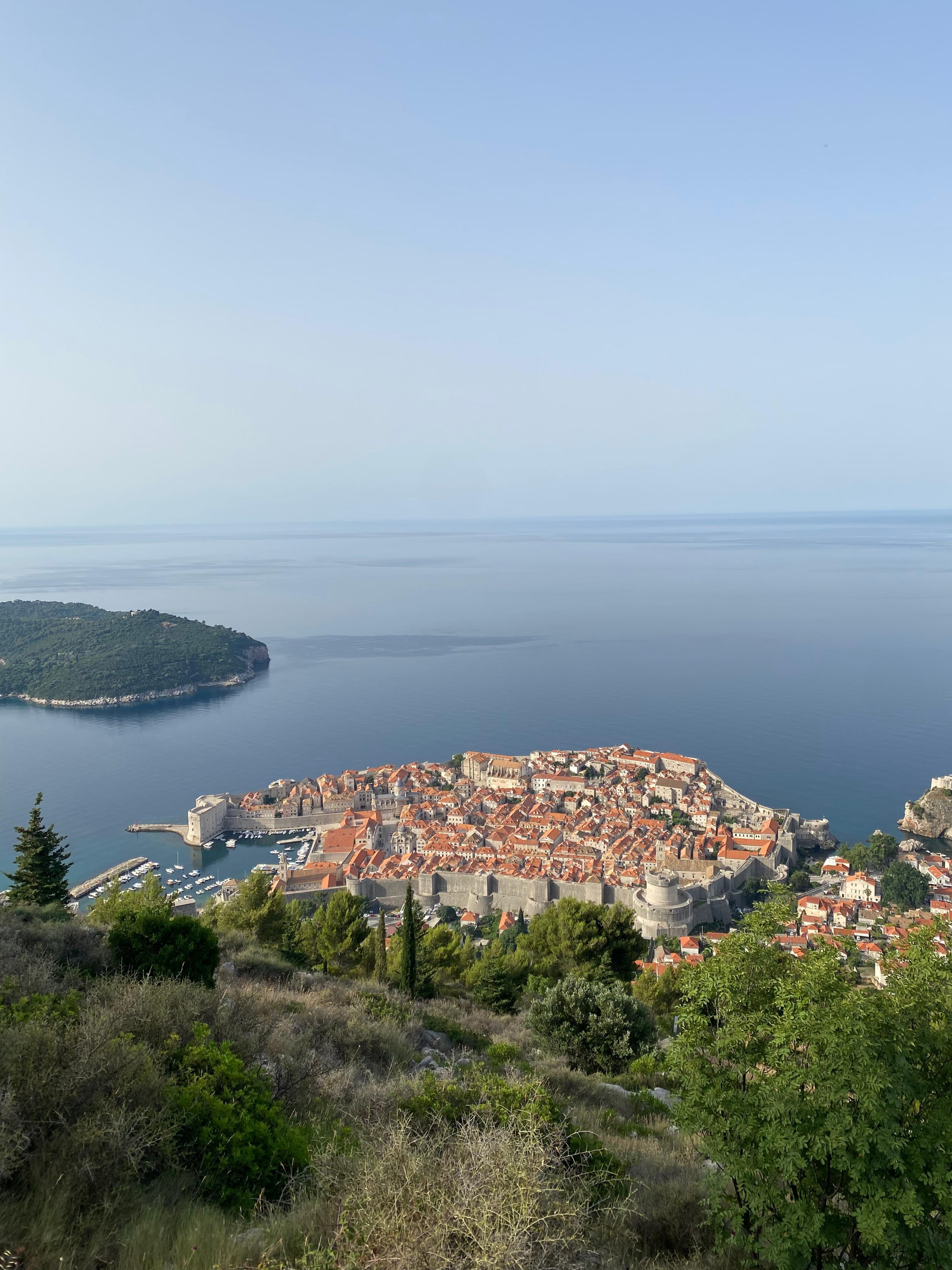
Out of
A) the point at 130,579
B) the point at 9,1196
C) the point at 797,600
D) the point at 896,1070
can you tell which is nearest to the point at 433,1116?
the point at 9,1196

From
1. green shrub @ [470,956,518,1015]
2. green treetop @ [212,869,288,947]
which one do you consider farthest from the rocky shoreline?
green shrub @ [470,956,518,1015]

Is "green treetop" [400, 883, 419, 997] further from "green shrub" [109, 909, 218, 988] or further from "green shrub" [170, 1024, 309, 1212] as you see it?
"green shrub" [170, 1024, 309, 1212]

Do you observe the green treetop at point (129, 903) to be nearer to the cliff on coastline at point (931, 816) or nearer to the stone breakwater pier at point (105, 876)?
the stone breakwater pier at point (105, 876)

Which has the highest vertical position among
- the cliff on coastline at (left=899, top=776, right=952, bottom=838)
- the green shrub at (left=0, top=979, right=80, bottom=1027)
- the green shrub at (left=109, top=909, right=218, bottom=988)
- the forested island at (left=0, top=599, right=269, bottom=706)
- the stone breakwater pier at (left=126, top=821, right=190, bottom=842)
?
the green shrub at (left=0, top=979, right=80, bottom=1027)

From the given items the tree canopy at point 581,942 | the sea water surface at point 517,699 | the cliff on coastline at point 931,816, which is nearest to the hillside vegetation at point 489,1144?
the tree canopy at point 581,942

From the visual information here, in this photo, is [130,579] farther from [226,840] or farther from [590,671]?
[226,840]

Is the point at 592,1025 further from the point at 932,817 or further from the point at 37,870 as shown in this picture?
the point at 932,817

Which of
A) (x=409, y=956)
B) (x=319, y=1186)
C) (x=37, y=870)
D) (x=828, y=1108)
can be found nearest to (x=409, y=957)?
(x=409, y=956)
